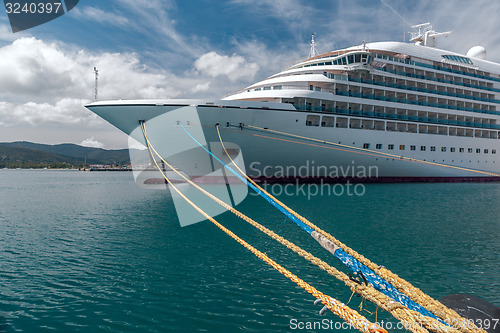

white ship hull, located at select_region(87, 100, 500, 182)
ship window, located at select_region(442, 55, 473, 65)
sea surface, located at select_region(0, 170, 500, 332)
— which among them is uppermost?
ship window, located at select_region(442, 55, 473, 65)

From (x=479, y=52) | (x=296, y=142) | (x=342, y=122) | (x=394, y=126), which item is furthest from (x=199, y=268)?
(x=479, y=52)

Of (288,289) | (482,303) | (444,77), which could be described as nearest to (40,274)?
(288,289)

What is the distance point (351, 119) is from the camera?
31734 millimetres

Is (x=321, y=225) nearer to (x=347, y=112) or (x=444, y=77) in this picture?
(x=347, y=112)

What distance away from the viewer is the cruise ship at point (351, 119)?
83.6 ft

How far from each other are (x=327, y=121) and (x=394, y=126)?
10273mm

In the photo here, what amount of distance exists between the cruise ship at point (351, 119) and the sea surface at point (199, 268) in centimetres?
→ 998

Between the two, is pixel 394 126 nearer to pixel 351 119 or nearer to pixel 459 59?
pixel 351 119

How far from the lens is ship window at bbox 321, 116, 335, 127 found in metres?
29.6

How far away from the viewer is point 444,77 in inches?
1606

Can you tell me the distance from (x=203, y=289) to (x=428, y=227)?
13.1 metres

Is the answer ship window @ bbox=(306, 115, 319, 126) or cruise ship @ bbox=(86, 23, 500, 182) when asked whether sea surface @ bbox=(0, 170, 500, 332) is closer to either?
cruise ship @ bbox=(86, 23, 500, 182)

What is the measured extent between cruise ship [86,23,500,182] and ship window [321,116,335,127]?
166mm

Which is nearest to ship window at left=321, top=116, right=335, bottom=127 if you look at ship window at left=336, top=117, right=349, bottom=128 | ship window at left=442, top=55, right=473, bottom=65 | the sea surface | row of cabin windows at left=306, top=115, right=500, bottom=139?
→ row of cabin windows at left=306, top=115, right=500, bottom=139
